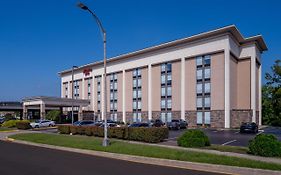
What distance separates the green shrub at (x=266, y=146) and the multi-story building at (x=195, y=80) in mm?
33324

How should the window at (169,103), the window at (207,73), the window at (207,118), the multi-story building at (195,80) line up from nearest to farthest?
1. the multi-story building at (195,80)
2. the window at (207,118)
3. the window at (207,73)
4. the window at (169,103)

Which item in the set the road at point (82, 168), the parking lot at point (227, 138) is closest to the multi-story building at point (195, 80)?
the parking lot at point (227, 138)

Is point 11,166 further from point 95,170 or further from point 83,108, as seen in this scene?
point 83,108

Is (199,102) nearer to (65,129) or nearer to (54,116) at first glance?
(65,129)

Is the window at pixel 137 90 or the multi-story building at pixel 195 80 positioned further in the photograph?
the window at pixel 137 90

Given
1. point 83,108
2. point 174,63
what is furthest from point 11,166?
point 83,108

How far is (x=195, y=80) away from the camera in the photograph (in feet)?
175

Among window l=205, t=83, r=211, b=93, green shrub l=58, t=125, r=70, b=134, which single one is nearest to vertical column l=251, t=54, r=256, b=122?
window l=205, t=83, r=211, b=93

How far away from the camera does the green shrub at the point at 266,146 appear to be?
14930 millimetres

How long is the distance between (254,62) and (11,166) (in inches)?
1900

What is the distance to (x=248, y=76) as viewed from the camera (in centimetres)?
5497

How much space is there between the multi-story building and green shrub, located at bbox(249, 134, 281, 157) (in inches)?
1312

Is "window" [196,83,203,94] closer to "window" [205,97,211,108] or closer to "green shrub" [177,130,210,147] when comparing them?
"window" [205,97,211,108]

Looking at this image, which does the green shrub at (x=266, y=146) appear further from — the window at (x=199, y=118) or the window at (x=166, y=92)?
the window at (x=166, y=92)
